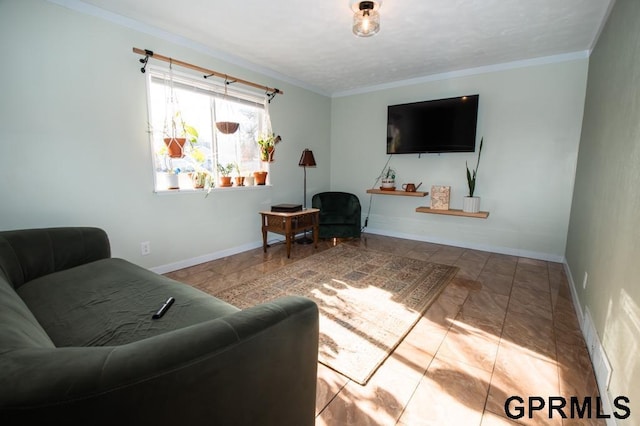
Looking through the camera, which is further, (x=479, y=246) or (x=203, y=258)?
(x=479, y=246)

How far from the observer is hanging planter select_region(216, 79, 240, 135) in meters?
3.39

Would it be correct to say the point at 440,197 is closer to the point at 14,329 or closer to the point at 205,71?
the point at 205,71

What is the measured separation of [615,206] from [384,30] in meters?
2.29

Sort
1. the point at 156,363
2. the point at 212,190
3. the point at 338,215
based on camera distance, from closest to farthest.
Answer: the point at 156,363
the point at 212,190
the point at 338,215

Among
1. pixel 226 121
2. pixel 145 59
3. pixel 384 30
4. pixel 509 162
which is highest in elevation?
pixel 384 30

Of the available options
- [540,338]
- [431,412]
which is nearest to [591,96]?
[540,338]

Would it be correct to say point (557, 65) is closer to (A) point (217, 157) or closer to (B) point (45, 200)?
(A) point (217, 157)

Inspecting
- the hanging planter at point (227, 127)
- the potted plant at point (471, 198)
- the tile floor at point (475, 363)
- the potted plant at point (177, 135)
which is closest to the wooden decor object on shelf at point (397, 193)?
the potted plant at point (471, 198)

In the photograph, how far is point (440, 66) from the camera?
377 centimetres

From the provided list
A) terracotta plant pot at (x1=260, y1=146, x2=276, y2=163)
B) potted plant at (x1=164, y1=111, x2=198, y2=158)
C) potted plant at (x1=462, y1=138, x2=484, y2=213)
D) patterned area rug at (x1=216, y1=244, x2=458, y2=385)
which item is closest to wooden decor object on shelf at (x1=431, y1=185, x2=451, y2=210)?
potted plant at (x1=462, y1=138, x2=484, y2=213)

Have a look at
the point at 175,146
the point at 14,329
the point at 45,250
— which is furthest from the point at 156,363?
the point at 175,146

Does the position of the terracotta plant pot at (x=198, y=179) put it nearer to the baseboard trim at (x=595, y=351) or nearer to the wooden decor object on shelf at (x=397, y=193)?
the wooden decor object on shelf at (x=397, y=193)

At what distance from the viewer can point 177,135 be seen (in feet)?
9.95

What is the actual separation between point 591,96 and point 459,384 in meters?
3.07
